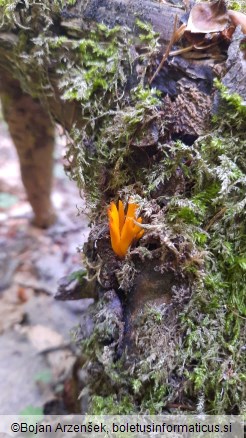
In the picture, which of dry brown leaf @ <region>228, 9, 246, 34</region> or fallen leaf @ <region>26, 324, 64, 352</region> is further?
fallen leaf @ <region>26, 324, 64, 352</region>

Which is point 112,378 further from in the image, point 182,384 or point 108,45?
point 108,45

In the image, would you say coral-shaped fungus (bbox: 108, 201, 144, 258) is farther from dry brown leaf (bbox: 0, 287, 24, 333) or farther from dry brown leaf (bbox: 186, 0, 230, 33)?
dry brown leaf (bbox: 0, 287, 24, 333)

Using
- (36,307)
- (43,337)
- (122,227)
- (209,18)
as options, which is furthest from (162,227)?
(36,307)

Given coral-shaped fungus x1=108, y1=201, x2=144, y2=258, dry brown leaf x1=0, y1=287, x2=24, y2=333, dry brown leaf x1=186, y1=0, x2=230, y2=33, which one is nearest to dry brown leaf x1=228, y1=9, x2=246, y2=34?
dry brown leaf x1=186, y1=0, x2=230, y2=33

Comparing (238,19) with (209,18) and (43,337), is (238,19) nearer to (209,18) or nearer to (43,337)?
(209,18)

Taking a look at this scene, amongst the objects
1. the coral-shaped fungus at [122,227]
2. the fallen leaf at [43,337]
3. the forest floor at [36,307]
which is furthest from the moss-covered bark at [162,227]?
the fallen leaf at [43,337]

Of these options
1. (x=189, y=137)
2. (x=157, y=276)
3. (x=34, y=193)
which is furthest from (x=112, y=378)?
(x=34, y=193)
